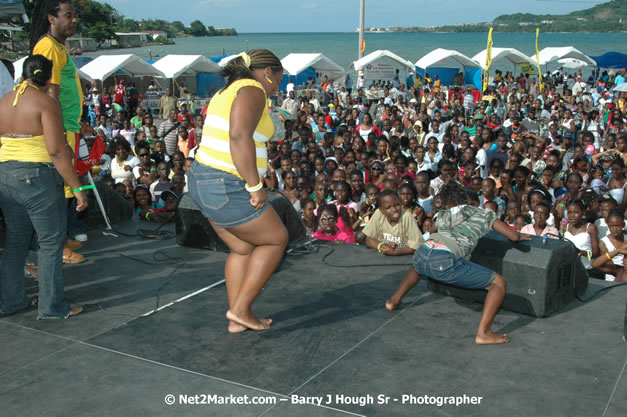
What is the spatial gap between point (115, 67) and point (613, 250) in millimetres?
17004

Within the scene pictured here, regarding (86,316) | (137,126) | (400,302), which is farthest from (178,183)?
(137,126)

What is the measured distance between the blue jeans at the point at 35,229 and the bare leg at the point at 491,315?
8.02 feet

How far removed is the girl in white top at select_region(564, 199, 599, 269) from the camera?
5.55 meters

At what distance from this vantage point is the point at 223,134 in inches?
119

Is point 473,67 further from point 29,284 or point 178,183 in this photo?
point 29,284

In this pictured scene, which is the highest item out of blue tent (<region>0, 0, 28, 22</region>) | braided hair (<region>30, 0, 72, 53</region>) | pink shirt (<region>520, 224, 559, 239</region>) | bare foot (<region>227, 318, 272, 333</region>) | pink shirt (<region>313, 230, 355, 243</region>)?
blue tent (<region>0, 0, 28, 22</region>)

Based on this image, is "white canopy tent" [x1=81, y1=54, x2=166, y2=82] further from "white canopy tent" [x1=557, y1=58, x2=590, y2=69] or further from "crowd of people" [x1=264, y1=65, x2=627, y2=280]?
"white canopy tent" [x1=557, y1=58, x2=590, y2=69]

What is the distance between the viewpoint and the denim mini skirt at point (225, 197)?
3025mm

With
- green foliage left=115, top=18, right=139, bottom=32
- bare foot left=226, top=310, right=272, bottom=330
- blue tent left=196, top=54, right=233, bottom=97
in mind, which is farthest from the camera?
green foliage left=115, top=18, right=139, bottom=32

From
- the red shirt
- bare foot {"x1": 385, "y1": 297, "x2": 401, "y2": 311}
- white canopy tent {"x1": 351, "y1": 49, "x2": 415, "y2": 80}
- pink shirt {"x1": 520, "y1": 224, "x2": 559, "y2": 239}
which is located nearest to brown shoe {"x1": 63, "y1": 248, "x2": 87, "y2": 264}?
bare foot {"x1": 385, "y1": 297, "x2": 401, "y2": 311}

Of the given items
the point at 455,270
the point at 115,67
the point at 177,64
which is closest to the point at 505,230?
the point at 455,270

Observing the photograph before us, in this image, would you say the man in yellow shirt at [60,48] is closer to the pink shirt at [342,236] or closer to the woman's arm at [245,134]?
the woman's arm at [245,134]

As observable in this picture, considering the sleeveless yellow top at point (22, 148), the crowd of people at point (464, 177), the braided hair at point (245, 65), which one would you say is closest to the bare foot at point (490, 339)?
the crowd of people at point (464, 177)

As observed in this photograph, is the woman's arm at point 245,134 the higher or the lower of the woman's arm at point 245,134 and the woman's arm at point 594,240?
the higher
